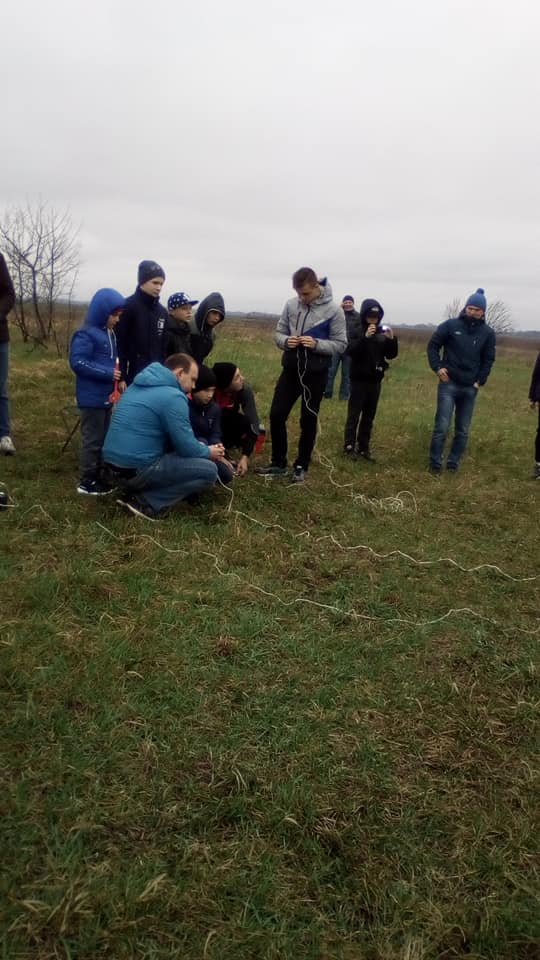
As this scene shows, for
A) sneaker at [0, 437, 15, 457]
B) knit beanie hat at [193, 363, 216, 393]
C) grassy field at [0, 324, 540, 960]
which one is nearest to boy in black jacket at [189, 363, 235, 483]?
knit beanie hat at [193, 363, 216, 393]

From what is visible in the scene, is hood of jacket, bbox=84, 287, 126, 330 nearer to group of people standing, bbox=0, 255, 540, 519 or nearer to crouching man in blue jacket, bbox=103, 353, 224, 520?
group of people standing, bbox=0, 255, 540, 519


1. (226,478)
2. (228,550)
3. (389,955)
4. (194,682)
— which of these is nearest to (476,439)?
(226,478)

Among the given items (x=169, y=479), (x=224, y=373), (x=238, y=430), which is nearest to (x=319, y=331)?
(x=224, y=373)

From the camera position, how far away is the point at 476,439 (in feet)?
25.8

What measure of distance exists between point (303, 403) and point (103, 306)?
68.1 inches

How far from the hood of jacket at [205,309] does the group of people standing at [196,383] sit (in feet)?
0.03

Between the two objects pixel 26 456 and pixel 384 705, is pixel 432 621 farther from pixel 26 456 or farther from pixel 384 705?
pixel 26 456

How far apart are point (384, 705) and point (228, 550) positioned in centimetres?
153

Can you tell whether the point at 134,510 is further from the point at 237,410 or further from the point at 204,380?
the point at 237,410

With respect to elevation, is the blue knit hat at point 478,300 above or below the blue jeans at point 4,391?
above

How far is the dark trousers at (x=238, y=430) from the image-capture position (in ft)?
17.0

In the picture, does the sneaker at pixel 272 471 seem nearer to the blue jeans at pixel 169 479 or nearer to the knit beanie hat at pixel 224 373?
the knit beanie hat at pixel 224 373

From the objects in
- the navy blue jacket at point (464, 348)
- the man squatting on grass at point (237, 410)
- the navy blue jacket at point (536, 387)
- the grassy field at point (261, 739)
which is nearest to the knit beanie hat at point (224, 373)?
the man squatting on grass at point (237, 410)

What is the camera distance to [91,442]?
4387 mm
